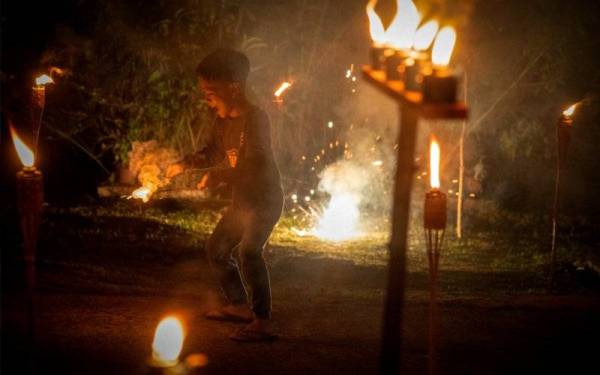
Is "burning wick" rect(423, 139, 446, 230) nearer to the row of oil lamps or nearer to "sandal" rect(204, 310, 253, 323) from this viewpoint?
the row of oil lamps

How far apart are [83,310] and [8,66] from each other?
10133 mm

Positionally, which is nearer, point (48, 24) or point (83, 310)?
point (83, 310)

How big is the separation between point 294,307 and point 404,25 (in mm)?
3923

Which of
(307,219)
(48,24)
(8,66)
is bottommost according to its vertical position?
(307,219)

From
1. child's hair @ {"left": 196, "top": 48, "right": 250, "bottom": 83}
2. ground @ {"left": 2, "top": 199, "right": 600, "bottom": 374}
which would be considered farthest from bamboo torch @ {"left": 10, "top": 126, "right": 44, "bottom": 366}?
child's hair @ {"left": 196, "top": 48, "right": 250, "bottom": 83}

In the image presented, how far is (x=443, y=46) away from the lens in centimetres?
338

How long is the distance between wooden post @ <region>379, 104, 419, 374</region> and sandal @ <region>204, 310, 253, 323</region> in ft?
8.97

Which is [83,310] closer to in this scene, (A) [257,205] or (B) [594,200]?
(A) [257,205]

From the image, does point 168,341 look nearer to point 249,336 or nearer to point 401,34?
point 249,336

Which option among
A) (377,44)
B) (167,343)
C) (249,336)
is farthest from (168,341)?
(377,44)

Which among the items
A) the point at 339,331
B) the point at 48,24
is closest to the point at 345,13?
the point at 48,24

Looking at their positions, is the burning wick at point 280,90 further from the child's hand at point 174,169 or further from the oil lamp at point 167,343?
the oil lamp at point 167,343

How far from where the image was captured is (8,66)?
14805 mm

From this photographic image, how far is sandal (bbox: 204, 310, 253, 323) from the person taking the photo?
19.9ft
